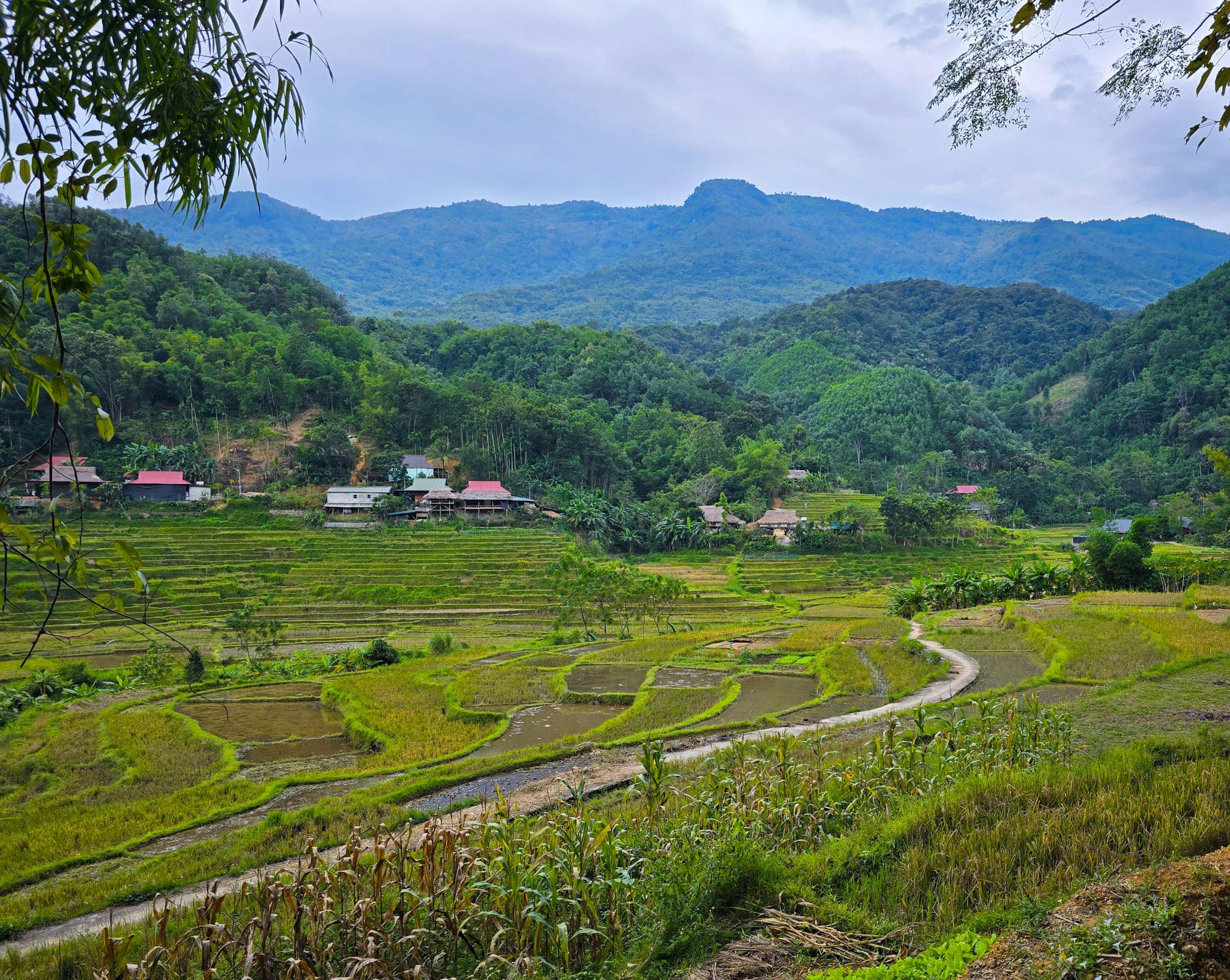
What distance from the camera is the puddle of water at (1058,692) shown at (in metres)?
12.8

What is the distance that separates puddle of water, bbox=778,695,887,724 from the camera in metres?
13.8

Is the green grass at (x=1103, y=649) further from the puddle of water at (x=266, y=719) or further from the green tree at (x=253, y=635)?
the green tree at (x=253, y=635)

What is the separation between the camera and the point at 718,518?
60125mm

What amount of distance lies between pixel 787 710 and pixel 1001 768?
8.17 meters

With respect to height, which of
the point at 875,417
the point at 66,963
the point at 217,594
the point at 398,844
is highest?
the point at 875,417

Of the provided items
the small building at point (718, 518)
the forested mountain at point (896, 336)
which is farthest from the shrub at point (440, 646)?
the forested mountain at point (896, 336)

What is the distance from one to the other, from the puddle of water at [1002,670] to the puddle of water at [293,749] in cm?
1203

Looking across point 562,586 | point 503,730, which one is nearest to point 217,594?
point 562,586

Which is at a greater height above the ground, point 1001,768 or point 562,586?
point 1001,768

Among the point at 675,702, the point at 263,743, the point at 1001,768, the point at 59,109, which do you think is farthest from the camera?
the point at 675,702

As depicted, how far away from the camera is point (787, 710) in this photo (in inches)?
575

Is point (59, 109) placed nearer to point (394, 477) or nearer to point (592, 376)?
point (394, 477)

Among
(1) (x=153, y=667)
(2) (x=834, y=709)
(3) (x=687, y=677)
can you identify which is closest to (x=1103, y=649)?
(2) (x=834, y=709)

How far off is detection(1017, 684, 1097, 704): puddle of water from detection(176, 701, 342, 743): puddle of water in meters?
13.2
